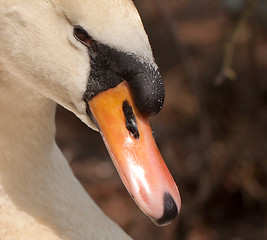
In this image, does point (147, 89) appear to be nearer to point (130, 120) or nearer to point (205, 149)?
point (130, 120)

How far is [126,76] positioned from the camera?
123 centimetres

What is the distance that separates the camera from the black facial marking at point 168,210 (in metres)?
1.19

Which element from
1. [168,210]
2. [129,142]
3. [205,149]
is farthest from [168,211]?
[205,149]

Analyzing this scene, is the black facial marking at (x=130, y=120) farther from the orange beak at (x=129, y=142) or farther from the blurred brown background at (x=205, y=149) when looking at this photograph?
the blurred brown background at (x=205, y=149)

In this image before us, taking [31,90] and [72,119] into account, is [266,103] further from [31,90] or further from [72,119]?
[31,90]

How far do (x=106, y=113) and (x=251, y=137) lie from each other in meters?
2.15

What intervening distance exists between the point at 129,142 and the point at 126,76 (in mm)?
129

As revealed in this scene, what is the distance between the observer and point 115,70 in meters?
1.24

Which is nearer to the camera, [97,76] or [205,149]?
[97,76]

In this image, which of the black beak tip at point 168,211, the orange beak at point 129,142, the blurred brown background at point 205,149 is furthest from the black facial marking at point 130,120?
the blurred brown background at point 205,149

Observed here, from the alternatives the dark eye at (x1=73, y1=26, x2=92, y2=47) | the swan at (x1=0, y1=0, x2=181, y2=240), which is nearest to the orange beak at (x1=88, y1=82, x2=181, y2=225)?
the swan at (x1=0, y1=0, x2=181, y2=240)

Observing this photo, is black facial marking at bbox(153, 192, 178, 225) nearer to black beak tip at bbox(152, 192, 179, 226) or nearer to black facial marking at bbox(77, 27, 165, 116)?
black beak tip at bbox(152, 192, 179, 226)

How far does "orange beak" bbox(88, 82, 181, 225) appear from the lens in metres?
1.22

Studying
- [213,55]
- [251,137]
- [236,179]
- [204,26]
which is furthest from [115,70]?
[204,26]
